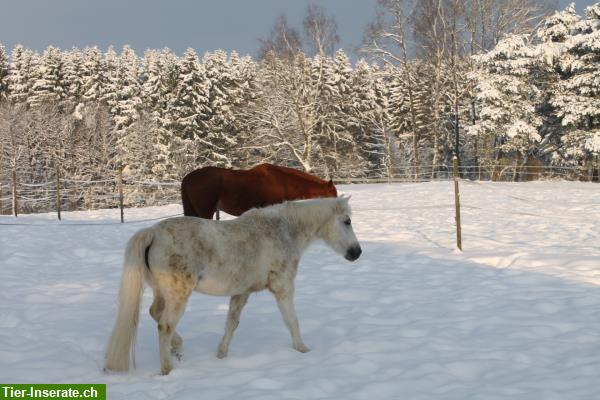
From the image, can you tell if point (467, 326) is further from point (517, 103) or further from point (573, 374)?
point (517, 103)

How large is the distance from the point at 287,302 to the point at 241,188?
4041 millimetres

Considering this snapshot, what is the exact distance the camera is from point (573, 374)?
3.35 meters

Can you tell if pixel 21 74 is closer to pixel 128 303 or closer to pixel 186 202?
pixel 186 202

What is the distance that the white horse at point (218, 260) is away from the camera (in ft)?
11.8

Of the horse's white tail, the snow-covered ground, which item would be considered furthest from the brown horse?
the horse's white tail

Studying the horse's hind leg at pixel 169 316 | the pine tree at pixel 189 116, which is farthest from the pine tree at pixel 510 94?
the horse's hind leg at pixel 169 316

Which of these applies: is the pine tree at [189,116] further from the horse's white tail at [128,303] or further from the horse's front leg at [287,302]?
the horse's white tail at [128,303]

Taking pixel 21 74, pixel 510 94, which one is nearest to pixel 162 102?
pixel 21 74

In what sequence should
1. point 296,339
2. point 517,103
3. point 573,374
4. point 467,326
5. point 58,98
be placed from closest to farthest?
point 573,374 → point 296,339 → point 467,326 → point 517,103 → point 58,98

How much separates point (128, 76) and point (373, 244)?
33503 millimetres

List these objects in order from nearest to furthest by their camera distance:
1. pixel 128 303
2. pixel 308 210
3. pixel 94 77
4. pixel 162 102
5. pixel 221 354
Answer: pixel 128 303 → pixel 221 354 → pixel 308 210 → pixel 162 102 → pixel 94 77

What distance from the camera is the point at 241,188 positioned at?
7.89 metres

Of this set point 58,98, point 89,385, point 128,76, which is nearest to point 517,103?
point 89,385

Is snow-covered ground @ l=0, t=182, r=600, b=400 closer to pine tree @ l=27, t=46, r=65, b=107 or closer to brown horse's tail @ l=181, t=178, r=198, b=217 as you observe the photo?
brown horse's tail @ l=181, t=178, r=198, b=217
